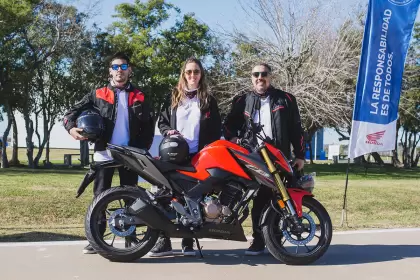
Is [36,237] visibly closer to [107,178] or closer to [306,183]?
[107,178]

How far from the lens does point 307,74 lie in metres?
23.7

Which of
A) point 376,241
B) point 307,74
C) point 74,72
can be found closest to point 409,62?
point 307,74

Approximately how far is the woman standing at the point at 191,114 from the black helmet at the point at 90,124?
2.02ft

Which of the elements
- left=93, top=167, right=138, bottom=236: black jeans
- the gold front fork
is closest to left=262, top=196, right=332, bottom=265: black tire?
the gold front fork

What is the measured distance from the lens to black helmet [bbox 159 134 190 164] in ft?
15.5

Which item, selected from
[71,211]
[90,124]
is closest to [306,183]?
[90,124]

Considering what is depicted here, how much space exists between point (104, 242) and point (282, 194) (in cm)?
158

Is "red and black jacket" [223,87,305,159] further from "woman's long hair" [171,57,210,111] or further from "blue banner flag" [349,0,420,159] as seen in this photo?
"blue banner flag" [349,0,420,159]

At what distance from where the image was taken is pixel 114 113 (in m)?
5.03

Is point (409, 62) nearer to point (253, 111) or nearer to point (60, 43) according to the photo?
point (60, 43)

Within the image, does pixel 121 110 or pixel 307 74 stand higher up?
pixel 307 74

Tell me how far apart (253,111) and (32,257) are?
239 cm

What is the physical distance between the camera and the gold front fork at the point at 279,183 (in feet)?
15.5

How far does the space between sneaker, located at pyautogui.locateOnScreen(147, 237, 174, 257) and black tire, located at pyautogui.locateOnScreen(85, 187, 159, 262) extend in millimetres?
292
